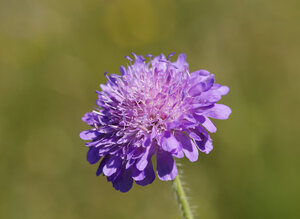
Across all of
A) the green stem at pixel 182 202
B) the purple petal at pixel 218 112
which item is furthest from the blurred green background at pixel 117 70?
the purple petal at pixel 218 112

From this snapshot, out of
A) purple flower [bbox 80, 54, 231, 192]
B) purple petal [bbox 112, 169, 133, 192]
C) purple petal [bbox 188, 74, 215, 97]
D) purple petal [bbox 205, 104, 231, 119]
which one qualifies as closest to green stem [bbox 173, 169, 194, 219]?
purple flower [bbox 80, 54, 231, 192]

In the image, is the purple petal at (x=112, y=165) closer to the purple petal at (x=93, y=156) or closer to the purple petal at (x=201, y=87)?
the purple petal at (x=93, y=156)

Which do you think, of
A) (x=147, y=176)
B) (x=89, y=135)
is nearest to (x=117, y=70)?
(x=89, y=135)

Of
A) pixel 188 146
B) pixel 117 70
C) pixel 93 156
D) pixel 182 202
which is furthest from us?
pixel 117 70

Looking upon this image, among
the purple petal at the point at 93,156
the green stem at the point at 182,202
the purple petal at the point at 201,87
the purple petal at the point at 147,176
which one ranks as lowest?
the green stem at the point at 182,202

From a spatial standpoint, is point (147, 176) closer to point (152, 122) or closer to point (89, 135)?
point (152, 122)

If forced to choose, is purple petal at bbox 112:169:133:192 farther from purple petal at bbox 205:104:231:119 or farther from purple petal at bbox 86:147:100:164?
purple petal at bbox 205:104:231:119
